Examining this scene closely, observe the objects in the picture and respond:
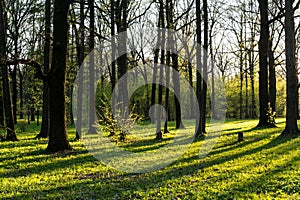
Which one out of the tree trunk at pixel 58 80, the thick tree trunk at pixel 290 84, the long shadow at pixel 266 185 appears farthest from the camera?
the thick tree trunk at pixel 290 84

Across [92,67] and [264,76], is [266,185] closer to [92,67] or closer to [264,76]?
[92,67]

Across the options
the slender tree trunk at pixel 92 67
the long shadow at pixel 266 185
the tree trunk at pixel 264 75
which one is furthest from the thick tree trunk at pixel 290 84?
the slender tree trunk at pixel 92 67

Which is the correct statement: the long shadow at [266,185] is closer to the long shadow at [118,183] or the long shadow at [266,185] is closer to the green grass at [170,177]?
the green grass at [170,177]

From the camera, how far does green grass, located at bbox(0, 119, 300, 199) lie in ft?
20.4

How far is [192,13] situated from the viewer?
84.6 ft

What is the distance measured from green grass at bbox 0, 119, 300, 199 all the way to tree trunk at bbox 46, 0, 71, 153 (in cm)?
81

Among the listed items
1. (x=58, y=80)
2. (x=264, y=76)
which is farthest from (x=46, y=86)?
(x=264, y=76)

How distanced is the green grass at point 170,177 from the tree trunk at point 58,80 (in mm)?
810

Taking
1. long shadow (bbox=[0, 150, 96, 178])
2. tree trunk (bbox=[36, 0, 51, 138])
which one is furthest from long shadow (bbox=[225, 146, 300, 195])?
tree trunk (bbox=[36, 0, 51, 138])

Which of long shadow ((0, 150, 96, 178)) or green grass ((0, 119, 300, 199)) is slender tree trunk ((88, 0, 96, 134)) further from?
green grass ((0, 119, 300, 199))

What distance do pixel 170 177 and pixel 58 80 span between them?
6.09 metres

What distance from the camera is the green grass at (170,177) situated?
6.21 metres

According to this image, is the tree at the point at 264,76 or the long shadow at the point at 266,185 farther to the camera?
the tree at the point at 264,76

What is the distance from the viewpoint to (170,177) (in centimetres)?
766
